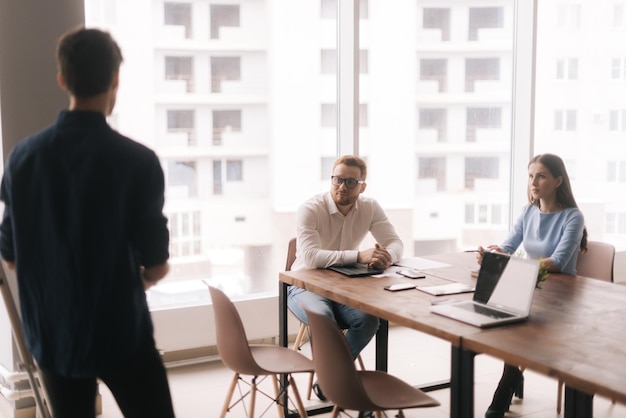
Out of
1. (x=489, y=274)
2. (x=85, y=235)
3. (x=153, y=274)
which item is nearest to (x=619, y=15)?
(x=489, y=274)

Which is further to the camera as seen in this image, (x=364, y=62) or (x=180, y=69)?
(x=364, y=62)

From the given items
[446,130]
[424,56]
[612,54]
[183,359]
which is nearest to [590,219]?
[612,54]

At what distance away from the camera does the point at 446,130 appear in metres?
5.75

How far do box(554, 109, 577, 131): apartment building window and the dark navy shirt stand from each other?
5.27 meters

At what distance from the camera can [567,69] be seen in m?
6.36

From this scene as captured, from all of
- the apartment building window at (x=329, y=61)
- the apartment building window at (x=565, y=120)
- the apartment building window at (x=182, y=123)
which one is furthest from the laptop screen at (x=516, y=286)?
the apartment building window at (x=565, y=120)

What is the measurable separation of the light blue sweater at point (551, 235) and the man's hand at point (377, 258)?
800 mm

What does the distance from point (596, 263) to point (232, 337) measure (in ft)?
6.82

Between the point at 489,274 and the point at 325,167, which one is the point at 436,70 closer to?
the point at 325,167

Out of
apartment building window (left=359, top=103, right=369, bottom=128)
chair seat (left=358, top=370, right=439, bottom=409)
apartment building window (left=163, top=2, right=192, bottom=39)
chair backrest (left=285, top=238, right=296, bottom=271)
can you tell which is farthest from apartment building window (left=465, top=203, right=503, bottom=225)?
chair seat (left=358, top=370, right=439, bottom=409)

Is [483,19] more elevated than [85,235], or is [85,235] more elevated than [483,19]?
[483,19]

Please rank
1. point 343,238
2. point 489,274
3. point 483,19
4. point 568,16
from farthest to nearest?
point 568,16, point 483,19, point 343,238, point 489,274

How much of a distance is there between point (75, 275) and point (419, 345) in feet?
11.7

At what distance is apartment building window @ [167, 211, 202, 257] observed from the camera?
4715 mm
